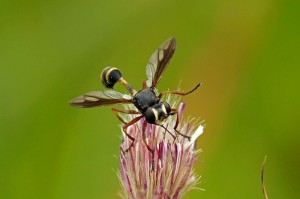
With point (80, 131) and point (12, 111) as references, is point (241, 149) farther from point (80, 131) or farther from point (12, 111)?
point (12, 111)

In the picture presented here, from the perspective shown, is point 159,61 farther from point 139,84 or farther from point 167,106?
point 139,84

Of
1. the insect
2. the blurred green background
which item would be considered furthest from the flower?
the blurred green background

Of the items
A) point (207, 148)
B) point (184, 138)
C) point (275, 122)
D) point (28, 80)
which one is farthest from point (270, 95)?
point (184, 138)

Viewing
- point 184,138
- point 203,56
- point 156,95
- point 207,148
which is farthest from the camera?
point 203,56

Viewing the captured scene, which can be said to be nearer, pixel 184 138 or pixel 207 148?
pixel 184 138

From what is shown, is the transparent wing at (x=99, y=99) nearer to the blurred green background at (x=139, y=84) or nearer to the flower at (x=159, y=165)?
the flower at (x=159, y=165)

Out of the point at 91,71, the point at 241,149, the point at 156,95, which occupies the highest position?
the point at 91,71

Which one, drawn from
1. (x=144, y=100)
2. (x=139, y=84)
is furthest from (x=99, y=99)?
(x=139, y=84)

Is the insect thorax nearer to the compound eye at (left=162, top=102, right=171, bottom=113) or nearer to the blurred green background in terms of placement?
the compound eye at (left=162, top=102, right=171, bottom=113)
